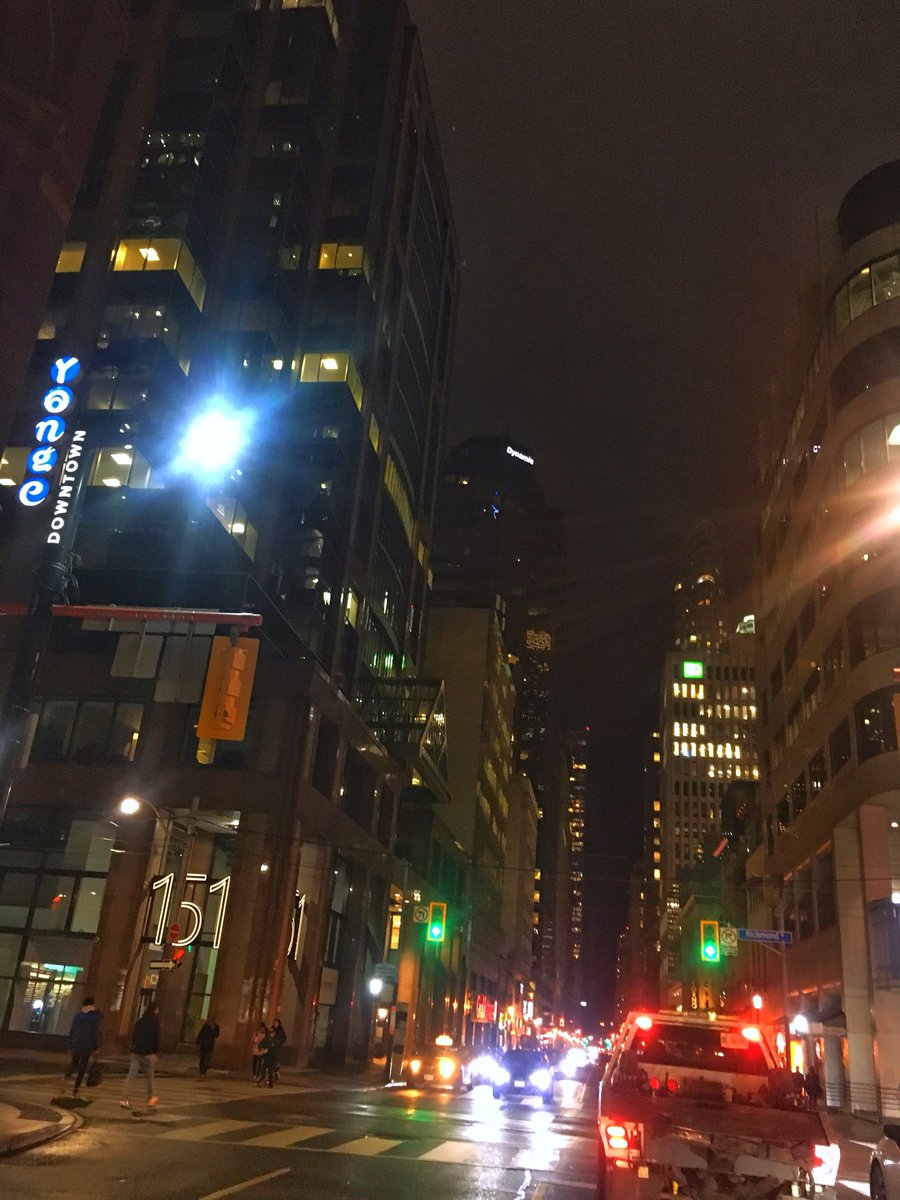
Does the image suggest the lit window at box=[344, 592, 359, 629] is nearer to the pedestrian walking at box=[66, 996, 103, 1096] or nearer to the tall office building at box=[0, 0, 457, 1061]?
the tall office building at box=[0, 0, 457, 1061]

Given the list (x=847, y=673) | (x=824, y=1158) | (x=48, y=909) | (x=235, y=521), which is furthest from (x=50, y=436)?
(x=847, y=673)

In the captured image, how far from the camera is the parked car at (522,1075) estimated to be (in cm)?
3330

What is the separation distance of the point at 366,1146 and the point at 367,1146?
22 mm

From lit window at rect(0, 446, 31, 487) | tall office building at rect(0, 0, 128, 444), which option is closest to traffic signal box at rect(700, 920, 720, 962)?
tall office building at rect(0, 0, 128, 444)

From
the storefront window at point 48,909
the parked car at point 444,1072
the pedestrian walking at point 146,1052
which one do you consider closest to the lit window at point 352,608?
the storefront window at point 48,909

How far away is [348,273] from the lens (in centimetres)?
5988

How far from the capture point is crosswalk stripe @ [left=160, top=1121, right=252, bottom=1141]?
13.1m

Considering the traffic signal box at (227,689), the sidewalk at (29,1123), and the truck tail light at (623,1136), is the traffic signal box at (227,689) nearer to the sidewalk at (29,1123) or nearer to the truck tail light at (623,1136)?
the sidewalk at (29,1123)

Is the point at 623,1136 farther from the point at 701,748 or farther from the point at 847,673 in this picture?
the point at 701,748

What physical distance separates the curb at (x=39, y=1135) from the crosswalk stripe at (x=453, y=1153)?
469cm

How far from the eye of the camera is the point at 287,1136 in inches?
558

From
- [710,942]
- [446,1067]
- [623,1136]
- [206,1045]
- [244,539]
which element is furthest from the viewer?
[244,539]

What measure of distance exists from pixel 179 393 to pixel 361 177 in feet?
90.8

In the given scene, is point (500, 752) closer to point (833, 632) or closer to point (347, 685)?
point (347, 685)
